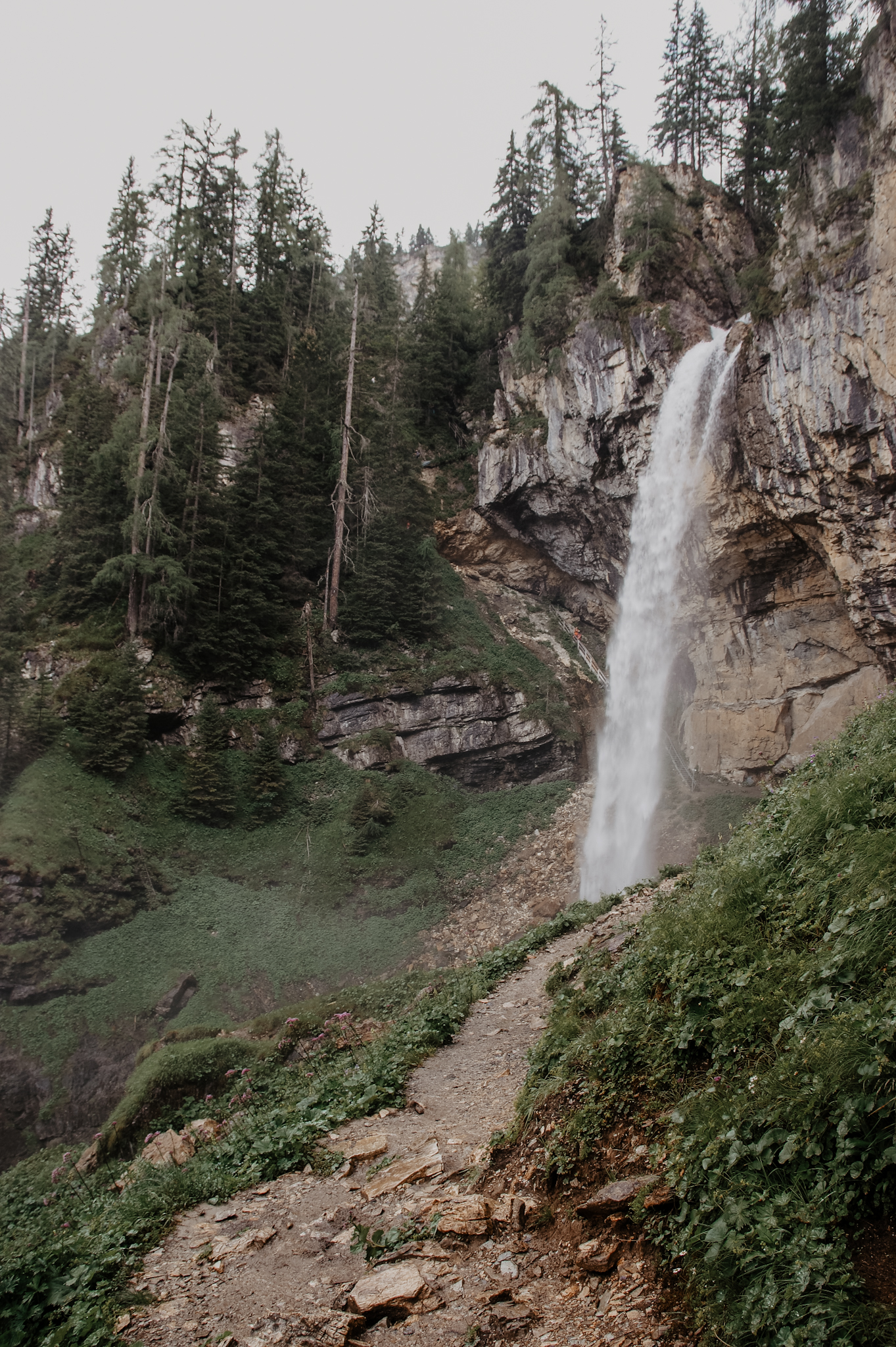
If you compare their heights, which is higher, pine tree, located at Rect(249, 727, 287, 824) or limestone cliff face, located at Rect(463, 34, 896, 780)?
limestone cliff face, located at Rect(463, 34, 896, 780)

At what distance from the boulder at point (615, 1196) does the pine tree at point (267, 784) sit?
52.0 ft

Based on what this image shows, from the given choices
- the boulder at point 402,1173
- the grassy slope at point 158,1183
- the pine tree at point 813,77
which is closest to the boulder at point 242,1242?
the grassy slope at point 158,1183

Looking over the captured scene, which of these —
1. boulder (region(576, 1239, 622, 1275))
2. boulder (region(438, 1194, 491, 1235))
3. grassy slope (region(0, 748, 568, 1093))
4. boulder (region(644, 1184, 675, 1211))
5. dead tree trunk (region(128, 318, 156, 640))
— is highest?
dead tree trunk (region(128, 318, 156, 640))

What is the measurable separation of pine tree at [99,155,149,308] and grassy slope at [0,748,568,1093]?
17.6m

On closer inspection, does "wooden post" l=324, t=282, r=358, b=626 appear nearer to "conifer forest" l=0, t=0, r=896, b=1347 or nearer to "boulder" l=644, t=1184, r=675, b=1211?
"conifer forest" l=0, t=0, r=896, b=1347

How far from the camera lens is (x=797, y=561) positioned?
1722 centimetres

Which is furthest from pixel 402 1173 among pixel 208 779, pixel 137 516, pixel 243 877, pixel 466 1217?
pixel 137 516

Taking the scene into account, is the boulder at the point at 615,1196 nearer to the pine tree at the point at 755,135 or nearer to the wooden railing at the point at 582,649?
the wooden railing at the point at 582,649

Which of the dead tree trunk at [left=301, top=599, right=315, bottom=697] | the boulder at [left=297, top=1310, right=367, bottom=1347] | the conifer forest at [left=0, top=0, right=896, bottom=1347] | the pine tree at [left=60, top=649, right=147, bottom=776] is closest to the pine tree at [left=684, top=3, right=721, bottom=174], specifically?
the conifer forest at [left=0, top=0, right=896, bottom=1347]

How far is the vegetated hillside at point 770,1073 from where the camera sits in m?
1.87

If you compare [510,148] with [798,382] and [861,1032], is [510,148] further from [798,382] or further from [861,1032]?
[861,1032]

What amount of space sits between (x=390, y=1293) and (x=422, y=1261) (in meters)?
0.26

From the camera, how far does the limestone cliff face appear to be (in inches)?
535

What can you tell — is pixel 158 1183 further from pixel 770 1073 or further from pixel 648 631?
pixel 648 631
